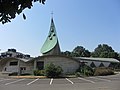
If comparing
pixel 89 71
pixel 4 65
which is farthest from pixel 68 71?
pixel 4 65

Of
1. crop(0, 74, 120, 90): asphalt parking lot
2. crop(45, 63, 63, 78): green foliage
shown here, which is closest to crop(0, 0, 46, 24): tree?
crop(0, 74, 120, 90): asphalt parking lot

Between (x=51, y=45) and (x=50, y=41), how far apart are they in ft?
4.37

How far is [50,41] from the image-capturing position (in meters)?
66.6

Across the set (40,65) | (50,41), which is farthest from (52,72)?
(50,41)

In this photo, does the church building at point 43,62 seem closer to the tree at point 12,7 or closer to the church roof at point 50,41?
A: the church roof at point 50,41

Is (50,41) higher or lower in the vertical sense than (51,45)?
higher

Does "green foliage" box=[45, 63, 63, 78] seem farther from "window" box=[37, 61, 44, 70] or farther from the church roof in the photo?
the church roof

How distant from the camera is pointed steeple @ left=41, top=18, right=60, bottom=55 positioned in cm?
6519

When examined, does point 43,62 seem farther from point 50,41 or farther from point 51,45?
point 50,41

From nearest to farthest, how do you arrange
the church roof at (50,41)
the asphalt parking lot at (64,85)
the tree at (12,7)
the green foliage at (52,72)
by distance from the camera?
the tree at (12,7), the asphalt parking lot at (64,85), the green foliage at (52,72), the church roof at (50,41)

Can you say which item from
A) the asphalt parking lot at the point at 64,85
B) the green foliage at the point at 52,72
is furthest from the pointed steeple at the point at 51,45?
the asphalt parking lot at the point at 64,85

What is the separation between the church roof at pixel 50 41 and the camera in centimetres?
6575

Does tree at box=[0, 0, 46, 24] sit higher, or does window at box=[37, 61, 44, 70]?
window at box=[37, 61, 44, 70]

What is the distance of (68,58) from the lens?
5353cm
